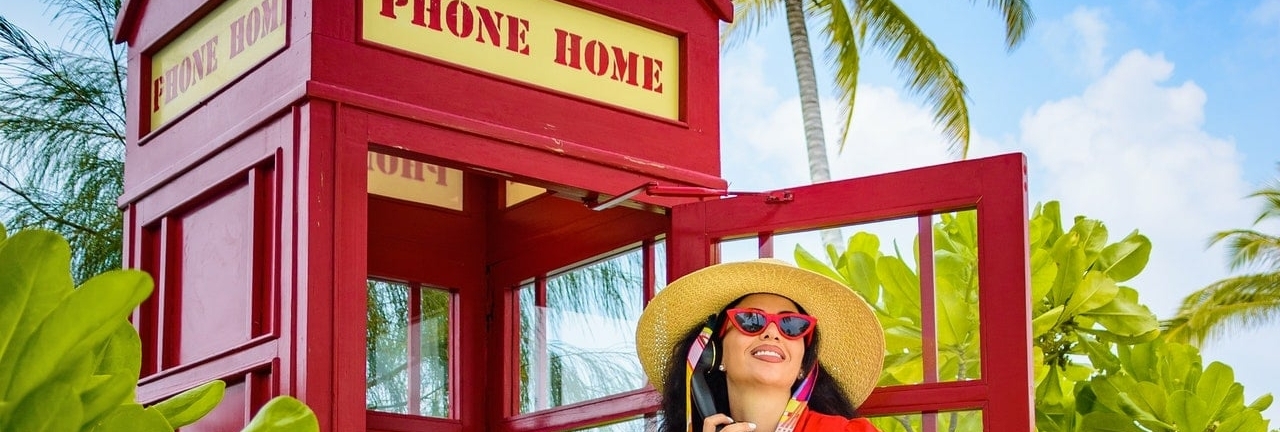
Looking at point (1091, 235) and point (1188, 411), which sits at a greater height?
point (1091, 235)

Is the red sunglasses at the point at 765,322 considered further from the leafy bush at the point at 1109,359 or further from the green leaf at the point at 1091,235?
the green leaf at the point at 1091,235

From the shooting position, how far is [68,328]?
1.05 meters

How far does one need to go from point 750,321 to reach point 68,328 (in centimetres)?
313

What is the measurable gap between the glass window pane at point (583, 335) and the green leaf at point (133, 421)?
395 centimetres


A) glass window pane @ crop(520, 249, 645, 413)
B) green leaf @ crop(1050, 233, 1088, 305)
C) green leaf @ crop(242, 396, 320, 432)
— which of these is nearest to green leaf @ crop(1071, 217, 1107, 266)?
green leaf @ crop(1050, 233, 1088, 305)

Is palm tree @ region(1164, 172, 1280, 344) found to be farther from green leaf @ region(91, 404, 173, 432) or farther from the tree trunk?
green leaf @ region(91, 404, 173, 432)

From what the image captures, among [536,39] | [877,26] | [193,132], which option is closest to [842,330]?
[536,39]

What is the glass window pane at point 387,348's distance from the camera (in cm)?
548

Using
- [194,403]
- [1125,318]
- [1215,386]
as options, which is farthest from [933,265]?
[1215,386]

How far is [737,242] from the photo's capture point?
452 centimetres

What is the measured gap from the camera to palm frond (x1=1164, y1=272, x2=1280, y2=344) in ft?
86.5

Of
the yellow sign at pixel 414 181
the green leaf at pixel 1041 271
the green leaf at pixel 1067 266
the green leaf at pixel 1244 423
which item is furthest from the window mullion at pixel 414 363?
the green leaf at pixel 1244 423

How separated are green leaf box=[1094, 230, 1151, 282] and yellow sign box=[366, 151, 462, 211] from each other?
3852mm

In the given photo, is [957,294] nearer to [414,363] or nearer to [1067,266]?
[414,363]
